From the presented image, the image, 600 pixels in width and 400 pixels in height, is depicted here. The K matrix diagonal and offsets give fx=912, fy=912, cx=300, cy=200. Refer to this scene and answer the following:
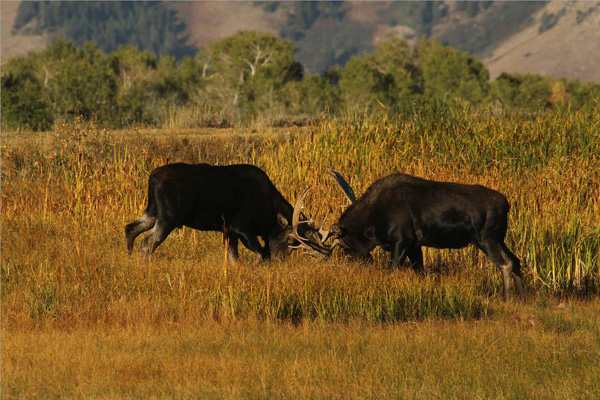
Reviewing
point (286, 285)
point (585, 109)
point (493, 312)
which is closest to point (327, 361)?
point (286, 285)

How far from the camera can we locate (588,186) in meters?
14.4

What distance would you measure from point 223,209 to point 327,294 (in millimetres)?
2247

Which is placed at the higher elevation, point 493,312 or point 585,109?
point 585,109

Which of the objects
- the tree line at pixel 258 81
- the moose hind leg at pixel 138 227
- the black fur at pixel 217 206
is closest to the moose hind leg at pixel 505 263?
the black fur at pixel 217 206

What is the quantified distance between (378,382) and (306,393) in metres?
0.68

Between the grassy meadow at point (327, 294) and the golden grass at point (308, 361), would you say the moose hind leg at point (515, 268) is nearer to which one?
the grassy meadow at point (327, 294)

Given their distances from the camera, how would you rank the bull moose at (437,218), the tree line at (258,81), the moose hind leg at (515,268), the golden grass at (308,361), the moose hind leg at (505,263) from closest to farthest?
the golden grass at (308,361), the bull moose at (437,218), the moose hind leg at (505,263), the moose hind leg at (515,268), the tree line at (258,81)

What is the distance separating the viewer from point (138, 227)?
12.4 m

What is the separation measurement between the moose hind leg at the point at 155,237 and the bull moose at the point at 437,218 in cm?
255

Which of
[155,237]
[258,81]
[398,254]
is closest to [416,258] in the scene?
[398,254]

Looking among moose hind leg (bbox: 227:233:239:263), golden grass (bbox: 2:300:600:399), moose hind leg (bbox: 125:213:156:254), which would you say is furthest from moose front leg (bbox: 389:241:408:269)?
moose hind leg (bbox: 125:213:156:254)

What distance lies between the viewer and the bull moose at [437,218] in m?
11.2

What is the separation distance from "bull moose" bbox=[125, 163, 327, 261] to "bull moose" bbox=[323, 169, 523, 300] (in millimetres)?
1096

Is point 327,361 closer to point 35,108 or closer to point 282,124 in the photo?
point 282,124
